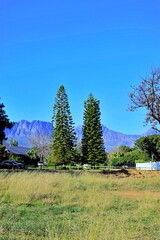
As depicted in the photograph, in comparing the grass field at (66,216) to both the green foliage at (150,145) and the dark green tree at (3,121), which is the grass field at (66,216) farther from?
the green foliage at (150,145)

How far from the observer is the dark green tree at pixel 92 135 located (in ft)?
234

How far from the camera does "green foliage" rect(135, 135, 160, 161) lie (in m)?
74.5

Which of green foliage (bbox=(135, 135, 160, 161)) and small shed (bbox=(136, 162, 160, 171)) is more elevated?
green foliage (bbox=(135, 135, 160, 161))

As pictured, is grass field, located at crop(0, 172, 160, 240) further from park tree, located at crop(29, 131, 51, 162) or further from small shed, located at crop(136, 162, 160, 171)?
park tree, located at crop(29, 131, 51, 162)

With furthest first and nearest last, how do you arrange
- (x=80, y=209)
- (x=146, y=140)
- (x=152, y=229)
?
(x=146, y=140) → (x=80, y=209) → (x=152, y=229)

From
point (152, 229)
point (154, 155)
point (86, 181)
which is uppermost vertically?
point (154, 155)

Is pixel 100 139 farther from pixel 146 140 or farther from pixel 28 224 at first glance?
pixel 28 224

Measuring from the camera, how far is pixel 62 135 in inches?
2771

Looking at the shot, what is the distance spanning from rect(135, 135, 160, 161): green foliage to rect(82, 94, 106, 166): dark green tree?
9859 mm

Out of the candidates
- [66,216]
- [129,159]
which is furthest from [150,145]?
[66,216]

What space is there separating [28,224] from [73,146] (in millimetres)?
63251

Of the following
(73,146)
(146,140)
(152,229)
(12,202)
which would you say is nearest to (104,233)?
(152,229)

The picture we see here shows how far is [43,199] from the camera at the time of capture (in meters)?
12.7

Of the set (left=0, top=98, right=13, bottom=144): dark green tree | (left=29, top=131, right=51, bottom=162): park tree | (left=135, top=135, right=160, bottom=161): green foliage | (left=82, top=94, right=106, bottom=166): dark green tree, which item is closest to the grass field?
(left=0, top=98, right=13, bottom=144): dark green tree
